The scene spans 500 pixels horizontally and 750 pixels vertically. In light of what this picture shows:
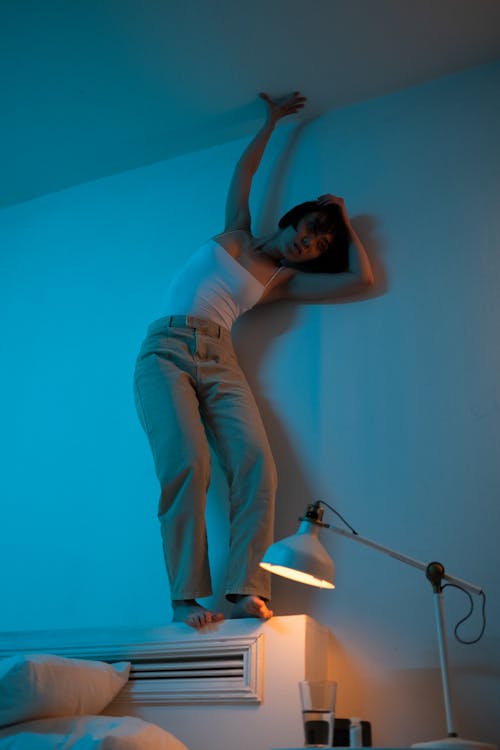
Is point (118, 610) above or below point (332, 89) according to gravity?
below

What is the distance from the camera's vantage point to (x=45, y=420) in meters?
2.58

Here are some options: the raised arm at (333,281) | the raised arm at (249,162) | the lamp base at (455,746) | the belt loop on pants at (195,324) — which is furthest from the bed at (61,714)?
the raised arm at (249,162)

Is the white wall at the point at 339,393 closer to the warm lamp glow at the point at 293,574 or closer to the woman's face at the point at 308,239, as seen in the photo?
the woman's face at the point at 308,239

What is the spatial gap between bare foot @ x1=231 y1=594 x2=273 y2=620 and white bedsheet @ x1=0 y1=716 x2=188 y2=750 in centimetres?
37

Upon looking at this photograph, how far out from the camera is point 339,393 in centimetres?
217

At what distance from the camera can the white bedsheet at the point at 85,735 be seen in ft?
4.32

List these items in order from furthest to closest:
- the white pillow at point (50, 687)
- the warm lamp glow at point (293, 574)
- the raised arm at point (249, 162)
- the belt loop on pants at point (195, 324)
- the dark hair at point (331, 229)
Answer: the raised arm at point (249, 162)
the dark hair at point (331, 229)
the belt loop on pants at point (195, 324)
the warm lamp glow at point (293, 574)
the white pillow at point (50, 687)

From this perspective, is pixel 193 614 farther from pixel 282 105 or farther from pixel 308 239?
pixel 282 105

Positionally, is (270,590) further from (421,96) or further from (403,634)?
(421,96)

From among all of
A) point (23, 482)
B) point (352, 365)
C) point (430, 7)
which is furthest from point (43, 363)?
point (430, 7)

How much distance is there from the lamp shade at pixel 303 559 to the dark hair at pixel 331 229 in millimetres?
1028

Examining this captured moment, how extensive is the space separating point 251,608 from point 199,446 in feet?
1.52

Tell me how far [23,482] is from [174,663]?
3.25ft

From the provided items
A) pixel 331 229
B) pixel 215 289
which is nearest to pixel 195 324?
pixel 215 289
